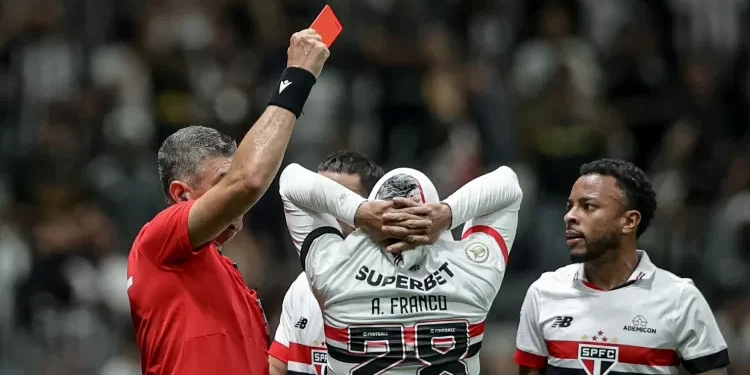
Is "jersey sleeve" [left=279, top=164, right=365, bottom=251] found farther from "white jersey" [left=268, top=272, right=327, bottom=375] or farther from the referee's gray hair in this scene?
"white jersey" [left=268, top=272, right=327, bottom=375]

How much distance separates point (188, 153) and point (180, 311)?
68 cm

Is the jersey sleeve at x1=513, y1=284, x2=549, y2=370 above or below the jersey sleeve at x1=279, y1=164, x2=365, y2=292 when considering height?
below

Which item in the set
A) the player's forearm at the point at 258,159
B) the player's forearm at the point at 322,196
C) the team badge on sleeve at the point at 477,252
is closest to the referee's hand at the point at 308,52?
the player's forearm at the point at 258,159

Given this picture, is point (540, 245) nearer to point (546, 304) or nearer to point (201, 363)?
point (546, 304)

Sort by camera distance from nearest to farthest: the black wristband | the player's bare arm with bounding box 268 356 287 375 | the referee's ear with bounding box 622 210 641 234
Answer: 1. the black wristband
2. the player's bare arm with bounding box 268 356 287 375
3. the referee's ear with bounding box 622 210 641 234

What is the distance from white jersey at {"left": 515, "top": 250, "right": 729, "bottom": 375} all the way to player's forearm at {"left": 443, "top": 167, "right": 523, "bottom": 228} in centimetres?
98

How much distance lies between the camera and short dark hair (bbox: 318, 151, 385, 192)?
17.8 ft

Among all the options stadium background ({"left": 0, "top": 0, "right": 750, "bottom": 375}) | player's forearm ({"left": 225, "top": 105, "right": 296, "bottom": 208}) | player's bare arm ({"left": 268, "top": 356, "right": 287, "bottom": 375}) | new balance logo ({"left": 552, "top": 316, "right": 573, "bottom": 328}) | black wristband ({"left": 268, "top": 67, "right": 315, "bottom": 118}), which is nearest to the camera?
player's forearm ({"left": 225, "top": 105, "right": 296, "bottom": 208})

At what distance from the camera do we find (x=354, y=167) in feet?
17.8

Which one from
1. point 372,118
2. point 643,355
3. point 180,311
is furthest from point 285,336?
point 372,118

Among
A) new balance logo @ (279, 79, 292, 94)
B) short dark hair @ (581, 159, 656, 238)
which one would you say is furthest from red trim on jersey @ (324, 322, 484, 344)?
short dark hair @ (581, 159, 656, 238)

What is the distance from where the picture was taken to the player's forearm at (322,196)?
4.58 metres

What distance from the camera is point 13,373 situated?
30.9 ft

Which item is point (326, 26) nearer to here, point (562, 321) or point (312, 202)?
point (312, 202)
